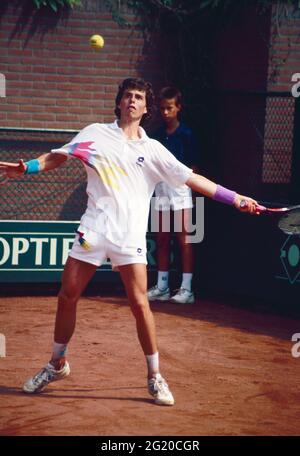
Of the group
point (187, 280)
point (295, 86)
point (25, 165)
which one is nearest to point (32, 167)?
point (25, 165)

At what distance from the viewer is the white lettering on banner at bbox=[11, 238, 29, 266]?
9680 millimetres

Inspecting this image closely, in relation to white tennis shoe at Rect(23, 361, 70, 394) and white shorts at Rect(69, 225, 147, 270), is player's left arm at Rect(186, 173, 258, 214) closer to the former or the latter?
white shorts at Rect(69, 225, 147, 270)

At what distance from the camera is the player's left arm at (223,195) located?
5910mm

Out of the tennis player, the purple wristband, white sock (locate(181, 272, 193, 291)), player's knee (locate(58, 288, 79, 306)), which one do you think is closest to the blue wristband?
the tennis player

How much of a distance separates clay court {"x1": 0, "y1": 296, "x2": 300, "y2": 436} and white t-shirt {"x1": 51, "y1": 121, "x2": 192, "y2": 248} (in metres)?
1.07

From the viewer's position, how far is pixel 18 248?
31.8 ft

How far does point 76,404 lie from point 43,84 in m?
5.59

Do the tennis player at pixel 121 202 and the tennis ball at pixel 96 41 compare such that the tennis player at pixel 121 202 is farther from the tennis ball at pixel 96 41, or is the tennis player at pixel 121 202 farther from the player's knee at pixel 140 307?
the tennis ball at pixel 96 41

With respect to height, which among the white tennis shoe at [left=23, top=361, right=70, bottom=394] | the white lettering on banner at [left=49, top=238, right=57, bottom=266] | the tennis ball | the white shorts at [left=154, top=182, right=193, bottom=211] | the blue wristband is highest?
the tennis ball

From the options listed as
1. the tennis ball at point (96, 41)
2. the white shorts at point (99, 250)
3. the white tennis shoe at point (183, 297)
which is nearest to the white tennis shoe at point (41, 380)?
the white shorts at point (99, 250)

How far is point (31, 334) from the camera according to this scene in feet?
26.3

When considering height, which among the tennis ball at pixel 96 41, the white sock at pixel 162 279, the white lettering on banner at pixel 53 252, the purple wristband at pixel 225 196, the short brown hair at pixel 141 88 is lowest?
the white sock at pixel 162 279

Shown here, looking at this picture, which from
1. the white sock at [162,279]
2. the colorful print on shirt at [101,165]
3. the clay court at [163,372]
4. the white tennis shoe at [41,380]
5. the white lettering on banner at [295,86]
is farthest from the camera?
the white sock at [162,279]

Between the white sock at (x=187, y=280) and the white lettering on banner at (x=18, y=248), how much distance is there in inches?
65.7
